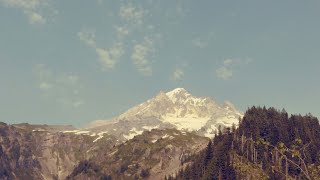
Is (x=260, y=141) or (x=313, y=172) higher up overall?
(x=260, y=141)

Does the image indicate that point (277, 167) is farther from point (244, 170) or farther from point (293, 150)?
point (244, 170)

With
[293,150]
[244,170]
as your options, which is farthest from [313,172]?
[244,170]

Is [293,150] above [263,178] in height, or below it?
above

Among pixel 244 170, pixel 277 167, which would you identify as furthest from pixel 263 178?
pixel 244 170

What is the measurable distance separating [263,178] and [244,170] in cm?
533

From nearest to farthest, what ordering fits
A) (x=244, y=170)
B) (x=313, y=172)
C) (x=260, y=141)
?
(x=313, y=172) → (x=260, y=141) → (x=244, y=170)

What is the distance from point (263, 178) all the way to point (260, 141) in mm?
2079

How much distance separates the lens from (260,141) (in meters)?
21.0

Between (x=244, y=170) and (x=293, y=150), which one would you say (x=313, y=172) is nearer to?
(x=293, y=150)

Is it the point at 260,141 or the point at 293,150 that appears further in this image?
the point at 260,141

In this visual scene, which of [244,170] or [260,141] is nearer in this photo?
[260,141]

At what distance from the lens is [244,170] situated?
82.4ft

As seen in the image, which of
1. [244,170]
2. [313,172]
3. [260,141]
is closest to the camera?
[313,172]

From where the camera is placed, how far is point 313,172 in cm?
1948
